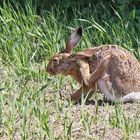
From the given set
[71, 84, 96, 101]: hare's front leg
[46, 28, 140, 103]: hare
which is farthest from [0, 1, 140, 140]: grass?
[46, 28, 140, 103]: hare

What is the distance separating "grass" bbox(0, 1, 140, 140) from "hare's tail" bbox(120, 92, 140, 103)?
0.12m

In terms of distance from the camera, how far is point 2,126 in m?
6.43

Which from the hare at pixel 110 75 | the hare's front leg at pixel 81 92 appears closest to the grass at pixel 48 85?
the hare's front leg at pixel 81 92

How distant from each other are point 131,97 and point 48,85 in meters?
0.78

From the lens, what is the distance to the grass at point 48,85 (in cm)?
623

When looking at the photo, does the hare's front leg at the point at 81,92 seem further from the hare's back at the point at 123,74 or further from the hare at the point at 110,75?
the hare's back at the point at 123,74

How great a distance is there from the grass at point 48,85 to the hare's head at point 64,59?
0.09 metres

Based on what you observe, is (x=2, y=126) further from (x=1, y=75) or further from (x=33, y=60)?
(x=33, y=60)

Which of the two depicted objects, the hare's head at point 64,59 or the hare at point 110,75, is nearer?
the hare at point 110,75

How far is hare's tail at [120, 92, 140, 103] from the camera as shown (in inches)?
286

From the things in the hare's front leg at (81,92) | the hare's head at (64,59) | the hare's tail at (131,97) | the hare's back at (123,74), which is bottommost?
the hare's tail at (131,97)

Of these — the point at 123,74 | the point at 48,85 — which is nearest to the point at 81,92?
the point at 48,85

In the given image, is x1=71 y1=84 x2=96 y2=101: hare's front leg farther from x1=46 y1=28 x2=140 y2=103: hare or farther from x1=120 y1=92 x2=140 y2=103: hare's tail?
x1=120 y1=92 x2=140 y2=103: hare's tail

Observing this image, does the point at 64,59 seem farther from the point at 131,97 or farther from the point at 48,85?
the point at 131,97
